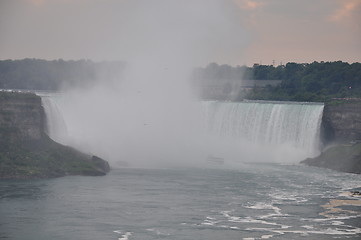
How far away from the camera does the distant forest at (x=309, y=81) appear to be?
94312 mm

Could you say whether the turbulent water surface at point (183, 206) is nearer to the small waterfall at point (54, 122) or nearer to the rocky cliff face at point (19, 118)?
the rocky cliff face at point (19, 118)

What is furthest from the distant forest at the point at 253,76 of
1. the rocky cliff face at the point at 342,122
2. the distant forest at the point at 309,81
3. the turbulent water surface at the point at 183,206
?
the turbulent water surface at the point at 183,206

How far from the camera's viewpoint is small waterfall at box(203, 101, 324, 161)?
72.9m

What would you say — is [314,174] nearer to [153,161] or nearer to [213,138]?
[153,161]

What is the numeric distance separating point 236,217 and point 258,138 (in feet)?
114

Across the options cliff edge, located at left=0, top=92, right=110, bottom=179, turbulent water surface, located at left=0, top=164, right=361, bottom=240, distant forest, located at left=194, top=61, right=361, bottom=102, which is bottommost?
turbulent water surface, located at left=0, top=164, right=361, bottom=240

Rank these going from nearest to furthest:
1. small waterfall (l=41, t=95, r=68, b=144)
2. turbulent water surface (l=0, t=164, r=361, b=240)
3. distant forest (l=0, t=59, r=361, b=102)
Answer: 1. turbulent water surface (l=0, t=164, r=361, b=240)
2. small waterfall (l=41, t=95, r=68, b=144)
3. distant forest (l=0, t=59, r=361, b=102)

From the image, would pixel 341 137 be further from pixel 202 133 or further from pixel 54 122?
pixel 54 122

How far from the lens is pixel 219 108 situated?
8406 centimetres

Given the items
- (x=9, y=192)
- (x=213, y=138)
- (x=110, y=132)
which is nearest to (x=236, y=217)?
(x=9, y=192)

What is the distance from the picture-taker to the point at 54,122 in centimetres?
6856

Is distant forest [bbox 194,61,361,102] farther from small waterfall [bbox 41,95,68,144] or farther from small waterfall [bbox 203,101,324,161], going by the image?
small waterfall [bbox 41,95,68,144]

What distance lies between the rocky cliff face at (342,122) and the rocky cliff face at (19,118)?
2488 centimetres

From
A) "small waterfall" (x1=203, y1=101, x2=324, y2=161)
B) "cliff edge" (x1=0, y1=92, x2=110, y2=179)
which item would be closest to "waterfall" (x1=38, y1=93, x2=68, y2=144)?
"cliff edge" (x1=0, y1=92, x2=110, y2=179)
